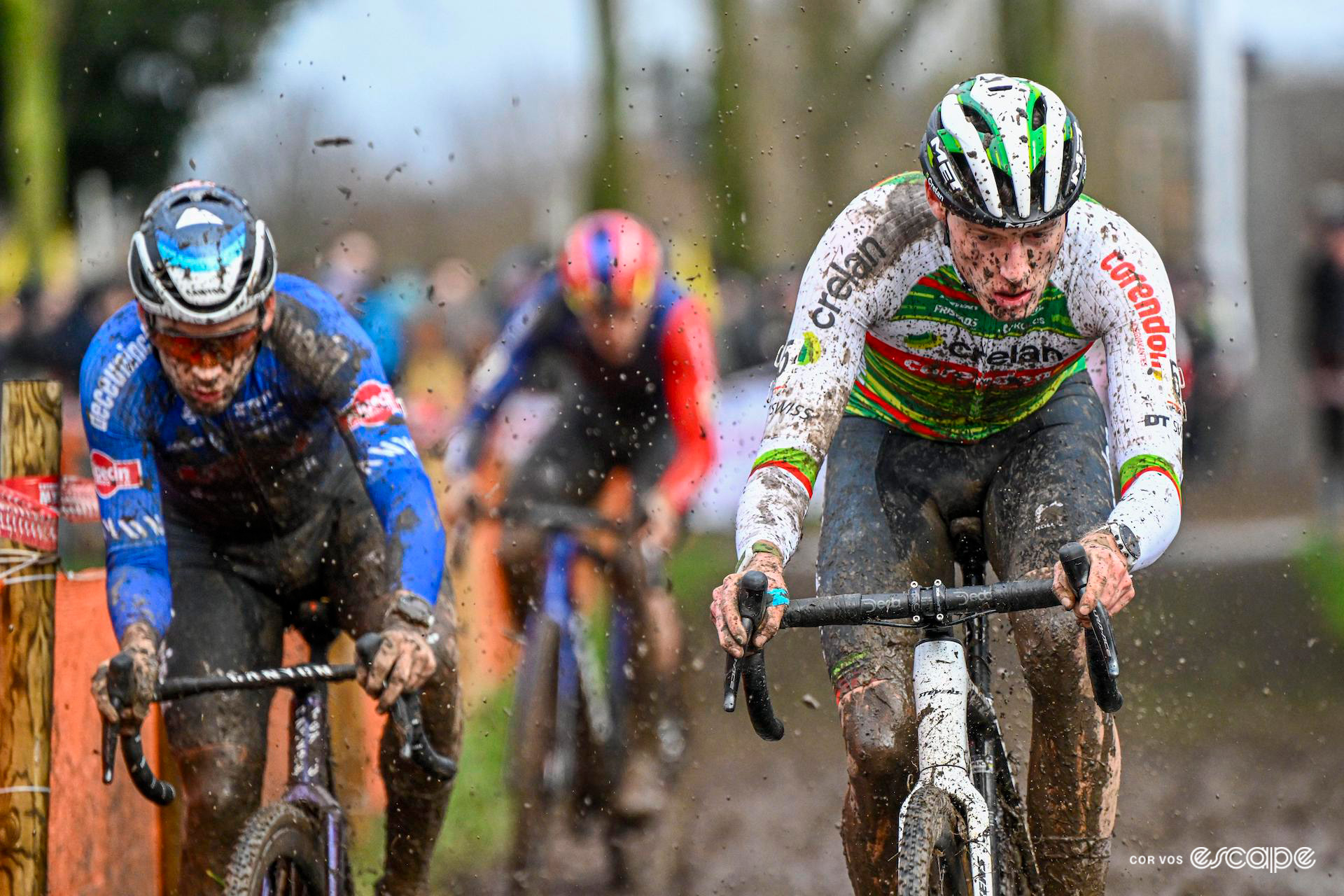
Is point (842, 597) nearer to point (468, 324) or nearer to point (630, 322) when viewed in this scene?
point (630, 322)

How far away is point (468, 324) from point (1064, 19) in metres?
6.64

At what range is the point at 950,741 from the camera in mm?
4262

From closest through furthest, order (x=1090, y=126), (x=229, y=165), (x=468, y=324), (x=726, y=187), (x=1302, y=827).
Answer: (x=1302, y=827)
(x=468, y=324)
(x=726, y=187)
(x=1090, y=126)
(x=229, y=165)

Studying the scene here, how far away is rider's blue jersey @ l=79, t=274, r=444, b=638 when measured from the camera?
5156 millimetres

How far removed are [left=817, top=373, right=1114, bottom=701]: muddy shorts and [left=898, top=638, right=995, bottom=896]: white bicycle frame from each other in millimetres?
289

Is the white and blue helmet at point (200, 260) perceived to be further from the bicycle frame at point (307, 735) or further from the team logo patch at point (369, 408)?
the bicycle frame at point (307, 735)

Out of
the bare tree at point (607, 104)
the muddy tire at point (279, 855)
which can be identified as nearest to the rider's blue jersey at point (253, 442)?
the muddy tire at point (279, 855)

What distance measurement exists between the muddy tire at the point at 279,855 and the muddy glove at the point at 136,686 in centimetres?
43

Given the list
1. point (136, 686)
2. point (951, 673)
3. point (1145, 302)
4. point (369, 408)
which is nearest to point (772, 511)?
point (951, 673)

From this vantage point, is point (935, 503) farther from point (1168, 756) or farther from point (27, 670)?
point (1168, 756)

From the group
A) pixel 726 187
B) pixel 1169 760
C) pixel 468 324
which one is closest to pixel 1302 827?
pixel 1169 760

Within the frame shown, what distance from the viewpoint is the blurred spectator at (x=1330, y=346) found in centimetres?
1341

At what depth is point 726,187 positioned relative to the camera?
2027 cm

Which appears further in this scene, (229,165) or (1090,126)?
(229,165)
